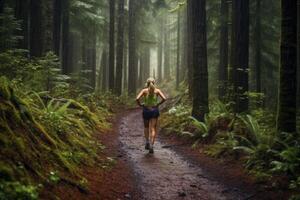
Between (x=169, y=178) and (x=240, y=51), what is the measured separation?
258 inches

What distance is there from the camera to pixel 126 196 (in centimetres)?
746

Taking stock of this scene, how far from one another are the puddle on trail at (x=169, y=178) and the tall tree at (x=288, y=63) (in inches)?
92.5

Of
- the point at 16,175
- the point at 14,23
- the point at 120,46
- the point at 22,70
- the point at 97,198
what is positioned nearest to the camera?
the point at 16,175

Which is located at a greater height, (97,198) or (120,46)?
(120,46)

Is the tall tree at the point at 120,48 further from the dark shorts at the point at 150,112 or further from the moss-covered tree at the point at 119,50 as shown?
the dark shorts at the point at 150,112

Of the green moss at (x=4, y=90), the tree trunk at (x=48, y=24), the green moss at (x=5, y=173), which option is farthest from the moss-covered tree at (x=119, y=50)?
the green moss at (x=5, y=173)

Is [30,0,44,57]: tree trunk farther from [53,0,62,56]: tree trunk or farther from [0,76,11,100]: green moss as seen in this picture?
[0,76,11,100]: green moss

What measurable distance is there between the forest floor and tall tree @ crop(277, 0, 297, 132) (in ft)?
5.70

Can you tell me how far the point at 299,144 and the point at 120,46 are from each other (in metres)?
21.3

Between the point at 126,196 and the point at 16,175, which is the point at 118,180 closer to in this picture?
the point at 126,196

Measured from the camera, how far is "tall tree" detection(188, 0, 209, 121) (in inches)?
575

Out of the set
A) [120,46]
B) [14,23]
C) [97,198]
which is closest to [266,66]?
[120,46]

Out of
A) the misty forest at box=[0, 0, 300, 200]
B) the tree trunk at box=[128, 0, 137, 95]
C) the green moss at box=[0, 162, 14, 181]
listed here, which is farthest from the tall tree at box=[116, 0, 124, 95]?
the green moss at box=[0, 162, 14, 181]

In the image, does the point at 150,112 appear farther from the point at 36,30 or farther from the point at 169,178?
the point at 36,30
